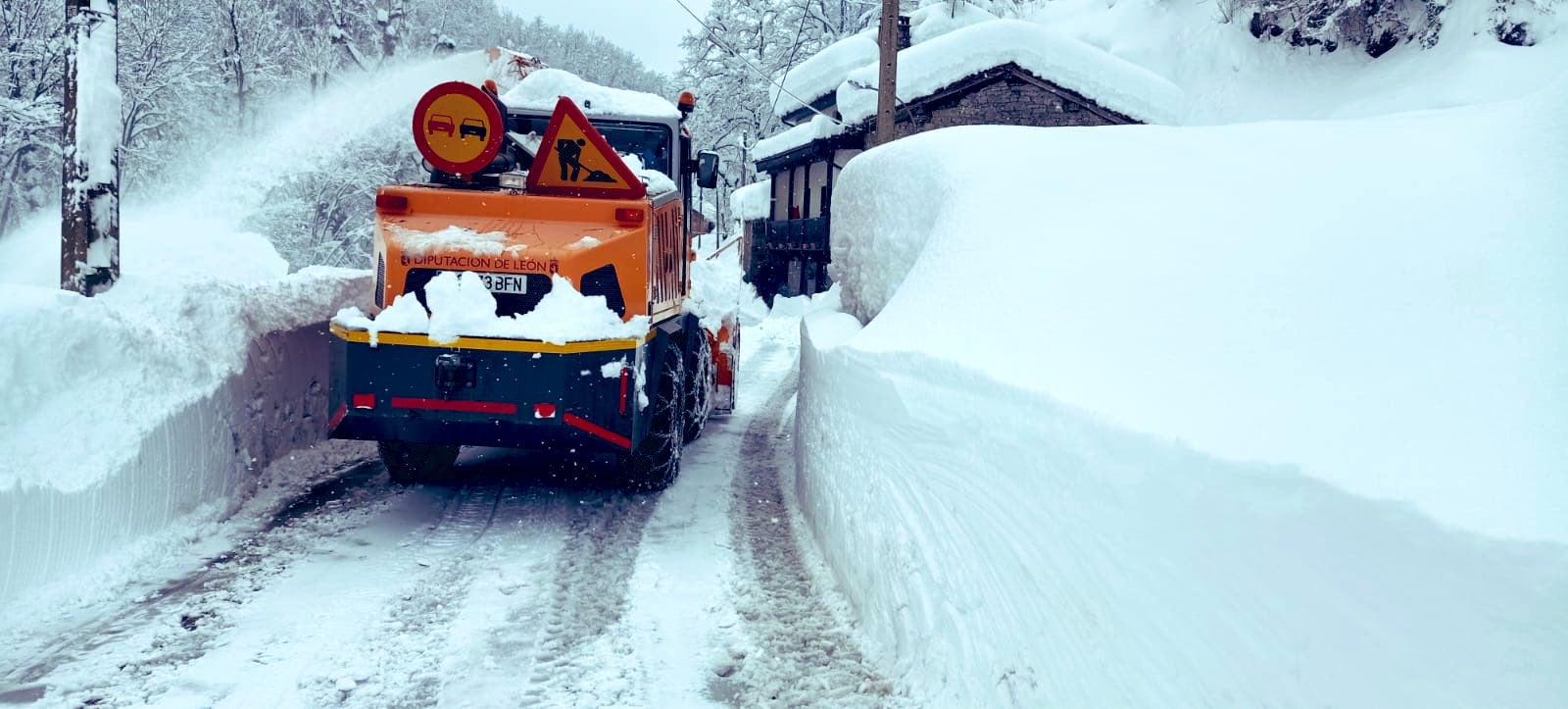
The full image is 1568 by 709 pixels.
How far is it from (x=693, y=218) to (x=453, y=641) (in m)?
5.40

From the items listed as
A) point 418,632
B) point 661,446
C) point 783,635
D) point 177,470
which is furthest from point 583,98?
point 783,635

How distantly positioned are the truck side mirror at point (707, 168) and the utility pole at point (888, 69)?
5.52m

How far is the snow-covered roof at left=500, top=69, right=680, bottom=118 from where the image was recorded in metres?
8.66

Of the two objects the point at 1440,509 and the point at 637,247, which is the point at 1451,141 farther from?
the point at 637,247

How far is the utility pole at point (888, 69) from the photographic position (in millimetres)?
13789

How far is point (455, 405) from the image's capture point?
593 centimetres

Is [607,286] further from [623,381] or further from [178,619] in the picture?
[178,619]

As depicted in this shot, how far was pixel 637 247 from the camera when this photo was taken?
6.41 m

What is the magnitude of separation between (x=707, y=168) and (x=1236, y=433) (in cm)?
663

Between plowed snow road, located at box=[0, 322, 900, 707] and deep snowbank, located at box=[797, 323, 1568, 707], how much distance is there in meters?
0.57

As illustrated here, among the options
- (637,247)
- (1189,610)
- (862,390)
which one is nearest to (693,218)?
(637,247)

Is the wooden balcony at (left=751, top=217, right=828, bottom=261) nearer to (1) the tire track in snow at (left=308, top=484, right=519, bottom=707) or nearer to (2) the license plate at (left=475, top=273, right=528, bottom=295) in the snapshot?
(2) the license plate at (left=475, top=273, right=528, bottom=295)

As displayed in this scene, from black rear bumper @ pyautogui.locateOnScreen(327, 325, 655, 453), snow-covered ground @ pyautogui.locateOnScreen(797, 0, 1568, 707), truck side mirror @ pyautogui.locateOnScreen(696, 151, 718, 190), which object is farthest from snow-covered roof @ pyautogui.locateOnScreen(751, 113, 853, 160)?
snow-covered ground @ pyautogui.locateOnScreen(797, 0, 1568, 707)

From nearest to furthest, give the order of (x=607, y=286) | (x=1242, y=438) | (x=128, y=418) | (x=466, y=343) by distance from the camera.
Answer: (x=1242, y=438) < (x=128, y=418) < (x=466, y=343) < (x=607, y=286)
